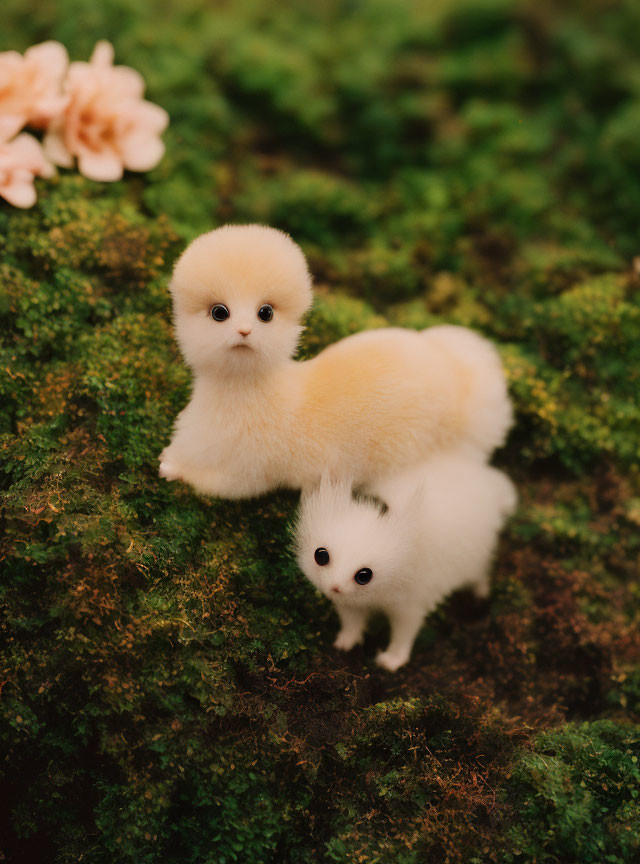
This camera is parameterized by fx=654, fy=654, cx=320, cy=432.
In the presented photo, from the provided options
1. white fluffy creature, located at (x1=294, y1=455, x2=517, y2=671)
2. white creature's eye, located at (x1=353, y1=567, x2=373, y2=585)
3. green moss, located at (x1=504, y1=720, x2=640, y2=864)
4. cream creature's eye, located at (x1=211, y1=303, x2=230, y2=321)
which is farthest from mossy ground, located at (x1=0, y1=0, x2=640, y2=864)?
cream creature's eye, located at (x1=211, y1=303, x2=230, y2=321)

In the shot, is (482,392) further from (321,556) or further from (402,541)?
(321,556)

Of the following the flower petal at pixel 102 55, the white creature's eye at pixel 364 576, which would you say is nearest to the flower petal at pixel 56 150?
the flower petal at pixel 102 55

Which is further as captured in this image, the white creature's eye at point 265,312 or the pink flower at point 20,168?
the pink flower at point 20,168

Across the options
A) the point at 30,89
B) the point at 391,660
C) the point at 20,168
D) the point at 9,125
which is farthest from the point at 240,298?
the point at 30,89

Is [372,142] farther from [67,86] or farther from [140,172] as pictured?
[67,86]

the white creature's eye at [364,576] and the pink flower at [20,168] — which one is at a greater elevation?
the pink flower at [20,168]

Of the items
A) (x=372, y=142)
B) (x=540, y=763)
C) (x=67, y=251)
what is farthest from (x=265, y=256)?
(x=372, y=142)

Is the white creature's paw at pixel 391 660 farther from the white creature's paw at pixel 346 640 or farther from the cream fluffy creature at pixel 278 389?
the cream fluffy creature at pixel 278 389
